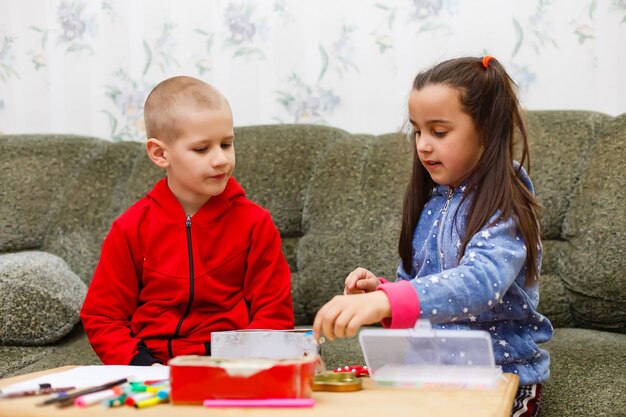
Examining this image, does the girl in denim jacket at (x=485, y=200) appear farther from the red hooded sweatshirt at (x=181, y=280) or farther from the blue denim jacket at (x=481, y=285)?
the red hooded sweatshirt at (x=181, y=280)

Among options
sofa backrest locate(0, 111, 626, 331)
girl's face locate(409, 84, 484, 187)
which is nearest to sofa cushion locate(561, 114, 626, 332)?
sofa backrest locate(0, 111, 626, 331)

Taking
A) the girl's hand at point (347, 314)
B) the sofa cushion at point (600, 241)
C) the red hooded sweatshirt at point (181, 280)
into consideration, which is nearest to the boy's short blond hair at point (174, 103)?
the red hooded sweatshirt at point (181, 280)

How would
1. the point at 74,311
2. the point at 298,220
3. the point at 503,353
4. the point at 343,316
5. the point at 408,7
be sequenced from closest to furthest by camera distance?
the point at 343,316 < the point at 503,353 < the point at 74,311 < the point at 298,220 < the point at 408,7

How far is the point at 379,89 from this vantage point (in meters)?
2.16

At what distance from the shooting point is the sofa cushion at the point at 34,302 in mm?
1692

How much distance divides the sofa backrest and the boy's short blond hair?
46 centimetres

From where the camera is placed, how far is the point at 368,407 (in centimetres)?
83

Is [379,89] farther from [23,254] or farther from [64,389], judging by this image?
[64,389]

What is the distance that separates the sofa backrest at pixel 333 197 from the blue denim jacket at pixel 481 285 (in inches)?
18.5

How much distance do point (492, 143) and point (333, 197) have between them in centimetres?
72

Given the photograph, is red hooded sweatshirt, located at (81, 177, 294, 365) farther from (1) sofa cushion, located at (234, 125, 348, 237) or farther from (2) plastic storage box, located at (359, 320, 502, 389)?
(2) plastic storage box, located at (359, 320, 502, 389)

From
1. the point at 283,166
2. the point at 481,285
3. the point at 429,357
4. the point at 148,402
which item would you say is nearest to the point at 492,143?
the point at 481,285

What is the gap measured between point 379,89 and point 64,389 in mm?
1416

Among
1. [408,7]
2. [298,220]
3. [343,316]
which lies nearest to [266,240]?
[298,220]
